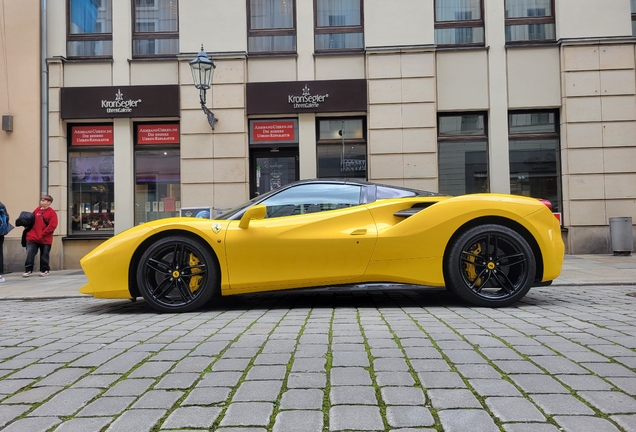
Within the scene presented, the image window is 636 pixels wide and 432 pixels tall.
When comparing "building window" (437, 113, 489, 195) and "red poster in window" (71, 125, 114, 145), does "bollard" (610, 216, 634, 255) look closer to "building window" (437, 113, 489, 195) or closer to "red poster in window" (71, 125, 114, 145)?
"building window" (437, 113, 489, 195)

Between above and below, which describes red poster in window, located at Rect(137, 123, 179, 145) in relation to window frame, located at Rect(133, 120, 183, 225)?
above

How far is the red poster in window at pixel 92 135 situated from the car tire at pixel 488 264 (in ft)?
31.6

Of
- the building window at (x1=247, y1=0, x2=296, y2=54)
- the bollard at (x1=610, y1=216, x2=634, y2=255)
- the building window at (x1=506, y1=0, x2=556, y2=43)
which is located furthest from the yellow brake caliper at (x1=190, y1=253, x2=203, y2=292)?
the building window at (x1=506, y1=0, x2=556, y2=43)

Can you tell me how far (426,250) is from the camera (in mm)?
4934

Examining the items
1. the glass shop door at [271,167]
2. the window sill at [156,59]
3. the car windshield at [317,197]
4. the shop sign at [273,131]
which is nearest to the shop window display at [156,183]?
the glass shop door at [271,167]

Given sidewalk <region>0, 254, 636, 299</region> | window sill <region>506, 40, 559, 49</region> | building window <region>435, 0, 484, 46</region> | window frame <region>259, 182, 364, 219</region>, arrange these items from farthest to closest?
building window <region>435, 0, 484, 46</region> → window sill <region>506, 40, 559, 49</region> → sidewalk <region>0, 254, 636, 299</region> → window frame <region>259, 182, 364, 219</region>

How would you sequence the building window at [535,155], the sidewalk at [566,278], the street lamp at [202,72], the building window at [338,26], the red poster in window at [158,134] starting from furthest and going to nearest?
1. the red poster in window at [158,134]
2. the building window at [338,26]
3. the building window at [535,155]
4. the street lamp at [202,72]
5. the sidewalk at [566,278]

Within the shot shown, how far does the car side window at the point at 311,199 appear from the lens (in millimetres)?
5176

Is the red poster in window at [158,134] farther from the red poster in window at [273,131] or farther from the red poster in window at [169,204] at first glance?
the red poster in window at [273,131]

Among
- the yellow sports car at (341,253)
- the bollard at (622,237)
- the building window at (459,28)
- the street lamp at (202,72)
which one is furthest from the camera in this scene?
the building window at (459,28)

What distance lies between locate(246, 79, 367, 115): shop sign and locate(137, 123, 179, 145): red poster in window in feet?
6.07

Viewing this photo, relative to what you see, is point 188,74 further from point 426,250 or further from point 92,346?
point 92,346

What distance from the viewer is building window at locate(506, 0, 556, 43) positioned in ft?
38.5

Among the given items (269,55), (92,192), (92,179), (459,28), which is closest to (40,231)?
(92,192)
